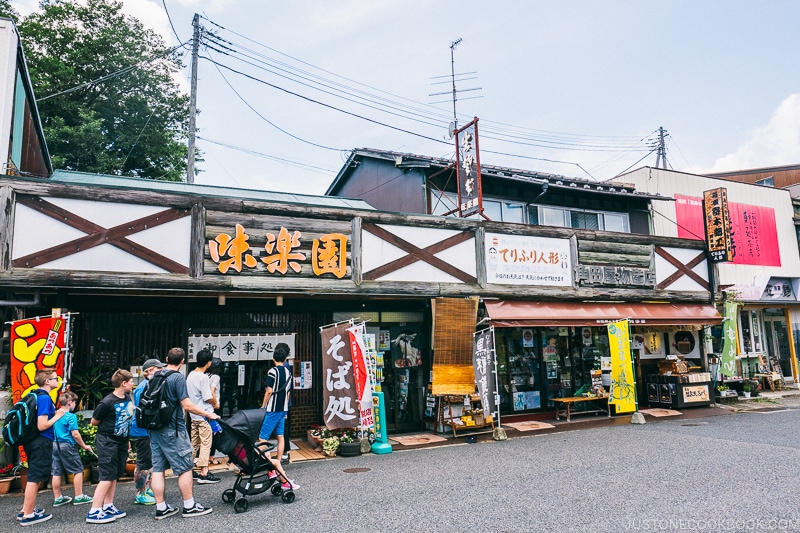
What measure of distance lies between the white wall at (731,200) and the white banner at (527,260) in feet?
22.1

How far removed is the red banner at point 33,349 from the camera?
7.86m

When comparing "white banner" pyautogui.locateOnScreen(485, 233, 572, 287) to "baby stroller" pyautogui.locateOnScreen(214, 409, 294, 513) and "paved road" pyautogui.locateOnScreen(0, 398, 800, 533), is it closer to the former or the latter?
"paved road" pyautogui.locateOnScreen(0, 398, 800, 533)

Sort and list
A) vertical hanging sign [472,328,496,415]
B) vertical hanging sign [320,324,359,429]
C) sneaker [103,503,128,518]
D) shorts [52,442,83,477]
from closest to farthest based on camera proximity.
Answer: sneaker [103,503,128,518]
shorts [52,442,83,477]
vertical hanging sign [320,324,359,429]
vertical hanging sign [472,328,496,415]

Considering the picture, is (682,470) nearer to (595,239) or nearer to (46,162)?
(595,239)

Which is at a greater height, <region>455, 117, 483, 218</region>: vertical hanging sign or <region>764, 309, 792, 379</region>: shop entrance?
<region>455, 117, 483, 218</region>: vertical hanging sign

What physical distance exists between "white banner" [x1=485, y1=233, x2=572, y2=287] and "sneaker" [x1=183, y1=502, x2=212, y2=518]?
307 inches

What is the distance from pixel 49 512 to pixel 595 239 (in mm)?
12535

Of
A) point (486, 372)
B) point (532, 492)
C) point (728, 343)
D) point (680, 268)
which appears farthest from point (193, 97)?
point (728, 343)

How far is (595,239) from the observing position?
1383 centimetres

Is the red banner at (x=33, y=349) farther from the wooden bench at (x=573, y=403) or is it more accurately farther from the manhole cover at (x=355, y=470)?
the wooden bench at (x=573, y=403)

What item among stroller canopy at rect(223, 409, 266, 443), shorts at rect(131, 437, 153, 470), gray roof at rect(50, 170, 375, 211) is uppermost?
gray roof at rect(50, 170, 375, 211)

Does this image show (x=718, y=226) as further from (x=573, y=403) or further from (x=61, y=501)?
(x=61, y=501)

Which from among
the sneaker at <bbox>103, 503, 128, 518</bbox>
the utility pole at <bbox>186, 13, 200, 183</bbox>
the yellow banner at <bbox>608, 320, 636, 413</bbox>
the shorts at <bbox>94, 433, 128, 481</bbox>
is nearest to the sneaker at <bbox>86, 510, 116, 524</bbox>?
the sneaker at <bbox>103, 503, 128, 518</bbox>

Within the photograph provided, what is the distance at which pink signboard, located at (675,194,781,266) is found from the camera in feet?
62.7
